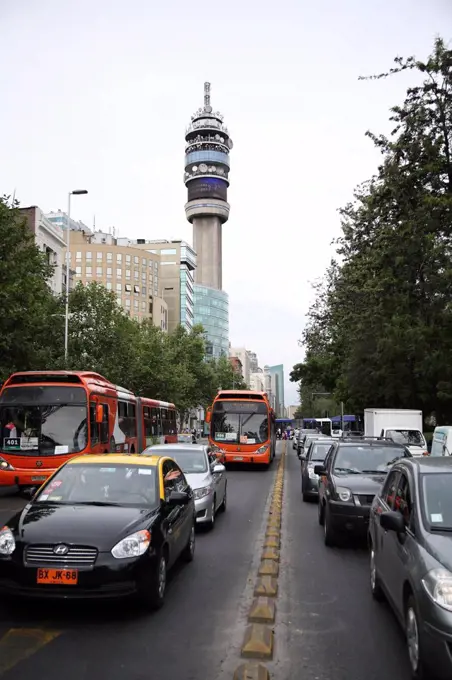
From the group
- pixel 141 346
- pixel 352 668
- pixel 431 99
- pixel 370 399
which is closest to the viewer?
pixel 352 668

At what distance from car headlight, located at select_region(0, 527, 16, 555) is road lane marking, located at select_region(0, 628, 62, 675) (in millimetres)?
672

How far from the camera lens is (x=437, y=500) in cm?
561

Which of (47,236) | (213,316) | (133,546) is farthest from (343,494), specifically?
(213,316)

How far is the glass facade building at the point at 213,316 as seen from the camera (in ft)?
550

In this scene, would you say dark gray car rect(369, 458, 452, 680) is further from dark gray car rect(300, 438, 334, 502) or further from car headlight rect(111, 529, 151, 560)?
dark gray car rect(300, 438, 334, 502)

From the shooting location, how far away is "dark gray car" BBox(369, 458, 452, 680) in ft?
14.1

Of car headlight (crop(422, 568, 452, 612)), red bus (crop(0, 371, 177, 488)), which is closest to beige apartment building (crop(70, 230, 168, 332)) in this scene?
red bus (crop(0, 371, 177, 488))

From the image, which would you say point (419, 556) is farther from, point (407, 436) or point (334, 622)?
point (407, 436)

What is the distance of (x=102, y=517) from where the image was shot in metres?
6.48

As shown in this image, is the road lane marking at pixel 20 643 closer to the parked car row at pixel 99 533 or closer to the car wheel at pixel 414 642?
the parked car row at pixel 99 533

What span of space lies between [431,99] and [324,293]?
2193 centimetres

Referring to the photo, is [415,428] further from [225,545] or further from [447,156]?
[225,545]

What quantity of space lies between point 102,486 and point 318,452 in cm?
1038

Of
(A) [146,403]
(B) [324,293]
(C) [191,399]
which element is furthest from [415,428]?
(C) [191,399]
